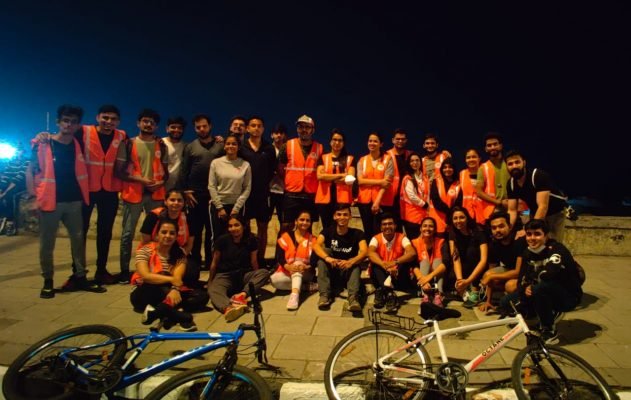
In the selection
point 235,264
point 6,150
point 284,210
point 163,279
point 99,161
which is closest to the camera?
point 163,279

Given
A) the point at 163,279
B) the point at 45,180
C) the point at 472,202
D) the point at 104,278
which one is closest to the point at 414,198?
the point at 472,202

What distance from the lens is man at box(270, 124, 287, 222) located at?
18.2ft

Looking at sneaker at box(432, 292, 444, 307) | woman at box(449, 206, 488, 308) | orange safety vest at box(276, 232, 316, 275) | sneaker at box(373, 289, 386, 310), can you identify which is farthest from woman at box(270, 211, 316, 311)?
woman at box(449, 206, 488, 308)

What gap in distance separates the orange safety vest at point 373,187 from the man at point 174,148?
272cm

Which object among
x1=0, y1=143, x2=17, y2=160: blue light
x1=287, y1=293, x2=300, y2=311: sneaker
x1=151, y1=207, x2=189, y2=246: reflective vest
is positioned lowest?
x1=287, y1=293, x2=300, y2=311: sneaker

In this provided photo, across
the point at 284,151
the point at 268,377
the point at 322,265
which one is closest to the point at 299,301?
the point at 322,265

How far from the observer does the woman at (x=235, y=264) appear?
4367 millimetres

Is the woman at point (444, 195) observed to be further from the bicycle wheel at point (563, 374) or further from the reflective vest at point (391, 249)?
the bicycle wheel at point (563, 374)

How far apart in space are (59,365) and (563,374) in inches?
135

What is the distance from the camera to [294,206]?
17.2ft

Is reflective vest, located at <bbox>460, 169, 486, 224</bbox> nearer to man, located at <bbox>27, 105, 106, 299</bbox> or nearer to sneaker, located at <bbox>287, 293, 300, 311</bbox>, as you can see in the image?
sneaker, located at <bbox>287, 293, 300, 311</bbox>

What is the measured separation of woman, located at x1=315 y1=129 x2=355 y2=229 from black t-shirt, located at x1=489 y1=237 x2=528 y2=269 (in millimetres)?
1951

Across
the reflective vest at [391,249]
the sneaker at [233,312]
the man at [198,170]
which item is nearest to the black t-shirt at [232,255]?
the sneaker at [233,312]

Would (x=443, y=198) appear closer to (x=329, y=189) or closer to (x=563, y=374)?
(x=329, y=189)
